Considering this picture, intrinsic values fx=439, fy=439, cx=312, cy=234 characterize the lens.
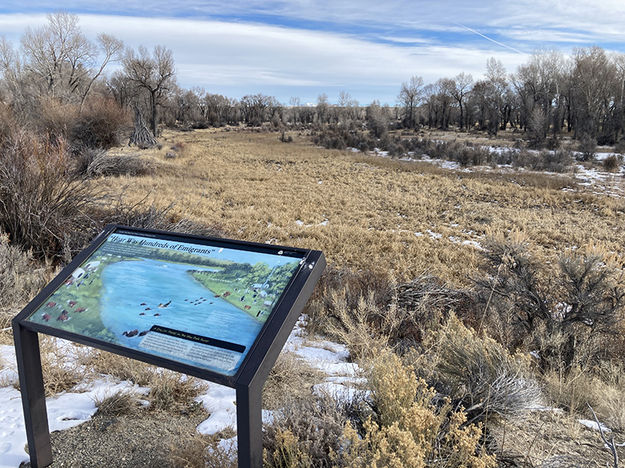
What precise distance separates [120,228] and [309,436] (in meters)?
1.76

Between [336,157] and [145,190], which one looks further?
[336,157]

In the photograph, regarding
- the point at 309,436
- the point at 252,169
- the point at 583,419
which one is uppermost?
the point at 309,436

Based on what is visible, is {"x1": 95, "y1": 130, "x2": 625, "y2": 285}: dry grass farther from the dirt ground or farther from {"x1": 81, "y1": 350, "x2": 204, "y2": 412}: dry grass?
the dirt ground

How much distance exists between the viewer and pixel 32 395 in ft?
7.89

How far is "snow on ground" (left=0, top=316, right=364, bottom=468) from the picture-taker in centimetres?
269

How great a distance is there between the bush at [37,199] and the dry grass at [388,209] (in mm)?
4696

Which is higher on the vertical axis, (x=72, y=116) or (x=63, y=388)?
(x=72, y=116)

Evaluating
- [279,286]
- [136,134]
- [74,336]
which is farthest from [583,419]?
[136,134]

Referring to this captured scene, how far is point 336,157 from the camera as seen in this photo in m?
29.5

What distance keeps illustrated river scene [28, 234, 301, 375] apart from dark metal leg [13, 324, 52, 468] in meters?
0.17

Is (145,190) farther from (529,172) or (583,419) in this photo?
(529,172)

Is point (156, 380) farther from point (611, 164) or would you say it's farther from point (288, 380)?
point (611, 164)

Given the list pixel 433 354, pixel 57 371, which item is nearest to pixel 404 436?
pixel 433 354

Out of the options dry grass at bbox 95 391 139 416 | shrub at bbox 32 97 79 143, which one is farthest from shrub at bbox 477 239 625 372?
shrub at bbox 32 97 79 143
